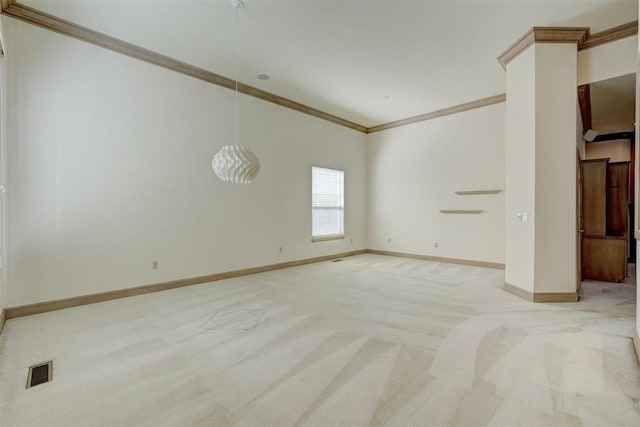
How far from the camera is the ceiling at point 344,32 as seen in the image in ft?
10.8

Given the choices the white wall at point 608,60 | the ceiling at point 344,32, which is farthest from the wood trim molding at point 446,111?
the white wall at point 608,60

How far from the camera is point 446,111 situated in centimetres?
655

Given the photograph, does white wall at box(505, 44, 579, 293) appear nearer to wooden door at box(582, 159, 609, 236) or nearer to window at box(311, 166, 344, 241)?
wooden door at box(582, 159, 609, 236)

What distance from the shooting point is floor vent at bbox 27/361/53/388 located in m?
2.08

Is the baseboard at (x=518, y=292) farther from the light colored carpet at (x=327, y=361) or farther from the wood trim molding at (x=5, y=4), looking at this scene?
the wood trim molding at (x=5, y=4)

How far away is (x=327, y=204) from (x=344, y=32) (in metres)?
3.95

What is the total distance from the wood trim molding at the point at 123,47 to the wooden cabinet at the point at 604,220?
5.53 metres

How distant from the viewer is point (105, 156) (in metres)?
3.88

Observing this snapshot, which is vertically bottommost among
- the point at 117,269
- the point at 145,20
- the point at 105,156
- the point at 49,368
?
the point at 49,368

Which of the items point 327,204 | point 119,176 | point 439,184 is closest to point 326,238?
point 327,204

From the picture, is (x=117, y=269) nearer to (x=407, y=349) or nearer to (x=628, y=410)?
(x=407, y=349)

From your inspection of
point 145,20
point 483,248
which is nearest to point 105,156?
point 145,20

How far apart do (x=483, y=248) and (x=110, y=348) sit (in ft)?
20.5

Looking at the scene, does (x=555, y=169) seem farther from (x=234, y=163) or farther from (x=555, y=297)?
(x=234, y=163)
